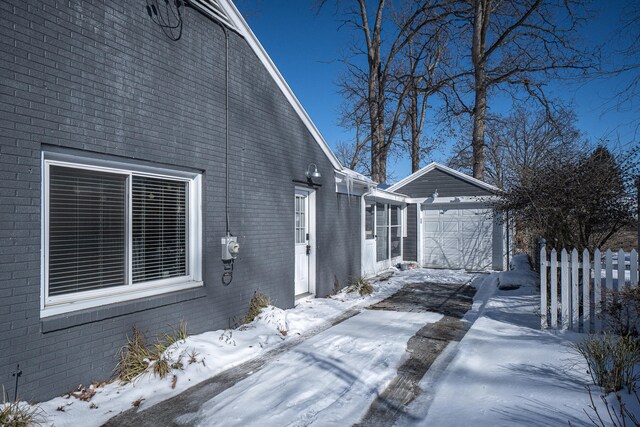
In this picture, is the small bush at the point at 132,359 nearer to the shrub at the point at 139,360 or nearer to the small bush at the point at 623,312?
the shrub at the point at 139,360

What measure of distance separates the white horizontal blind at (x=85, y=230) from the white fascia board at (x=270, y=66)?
3.17m

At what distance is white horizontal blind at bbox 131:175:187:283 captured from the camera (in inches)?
187

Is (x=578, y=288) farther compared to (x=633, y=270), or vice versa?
(x=578, y=288)

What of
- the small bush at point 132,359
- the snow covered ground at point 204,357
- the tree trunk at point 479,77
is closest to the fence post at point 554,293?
the snow covered ground at point 204,357

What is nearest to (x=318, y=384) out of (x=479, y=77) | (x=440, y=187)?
(x=440, y=187)

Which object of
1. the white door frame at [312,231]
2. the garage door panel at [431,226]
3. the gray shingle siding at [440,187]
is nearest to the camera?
the white door frame at [312,231]

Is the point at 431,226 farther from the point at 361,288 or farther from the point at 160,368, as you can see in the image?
the point at 160,368

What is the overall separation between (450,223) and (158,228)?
1129cm

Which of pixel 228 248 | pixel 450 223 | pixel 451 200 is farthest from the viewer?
pixel 450 223

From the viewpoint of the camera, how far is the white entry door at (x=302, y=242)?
8.25 m

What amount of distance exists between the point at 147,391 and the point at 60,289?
4.33 ft

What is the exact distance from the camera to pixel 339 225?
9609 mm

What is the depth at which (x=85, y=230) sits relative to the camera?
4184 mm

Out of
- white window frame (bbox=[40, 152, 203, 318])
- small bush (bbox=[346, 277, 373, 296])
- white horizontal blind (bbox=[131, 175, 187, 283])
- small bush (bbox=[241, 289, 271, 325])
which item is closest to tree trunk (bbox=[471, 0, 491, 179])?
small bush (bbox=[346, 277, 373, 296])
